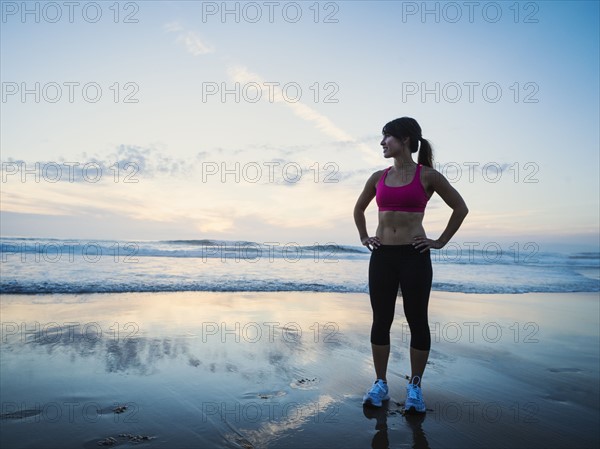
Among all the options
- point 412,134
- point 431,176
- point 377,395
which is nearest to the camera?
point 377,395

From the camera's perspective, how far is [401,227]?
3.10 m

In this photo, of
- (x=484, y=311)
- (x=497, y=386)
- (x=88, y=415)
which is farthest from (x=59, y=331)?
(x=484, y=311)

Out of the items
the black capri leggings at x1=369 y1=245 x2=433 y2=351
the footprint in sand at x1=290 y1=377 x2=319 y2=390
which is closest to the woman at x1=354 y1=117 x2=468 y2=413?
the black capri leggings at x1=369 y1=245 x2=433 y2=351

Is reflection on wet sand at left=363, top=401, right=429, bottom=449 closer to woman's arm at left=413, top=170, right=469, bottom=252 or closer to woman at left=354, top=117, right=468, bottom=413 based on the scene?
woman at left=354, top=117, right=468, bottom=413

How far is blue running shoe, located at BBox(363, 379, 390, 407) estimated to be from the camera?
2872mm

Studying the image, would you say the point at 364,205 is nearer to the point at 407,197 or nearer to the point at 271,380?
the point at 407,197

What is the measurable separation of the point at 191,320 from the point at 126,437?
3.42 m

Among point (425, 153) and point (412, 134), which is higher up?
point (412, 134)

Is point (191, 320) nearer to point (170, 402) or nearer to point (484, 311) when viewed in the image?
point (170, 402)

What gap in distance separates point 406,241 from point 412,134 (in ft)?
2.84

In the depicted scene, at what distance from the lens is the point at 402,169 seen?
126 inches

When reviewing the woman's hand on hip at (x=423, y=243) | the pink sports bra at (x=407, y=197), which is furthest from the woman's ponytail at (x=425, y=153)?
the woman's hand on hip at (x=423, y=243)

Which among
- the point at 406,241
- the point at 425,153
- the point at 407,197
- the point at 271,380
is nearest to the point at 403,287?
the point at 406,241

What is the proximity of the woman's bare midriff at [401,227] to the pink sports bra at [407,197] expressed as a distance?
0.04 meters
